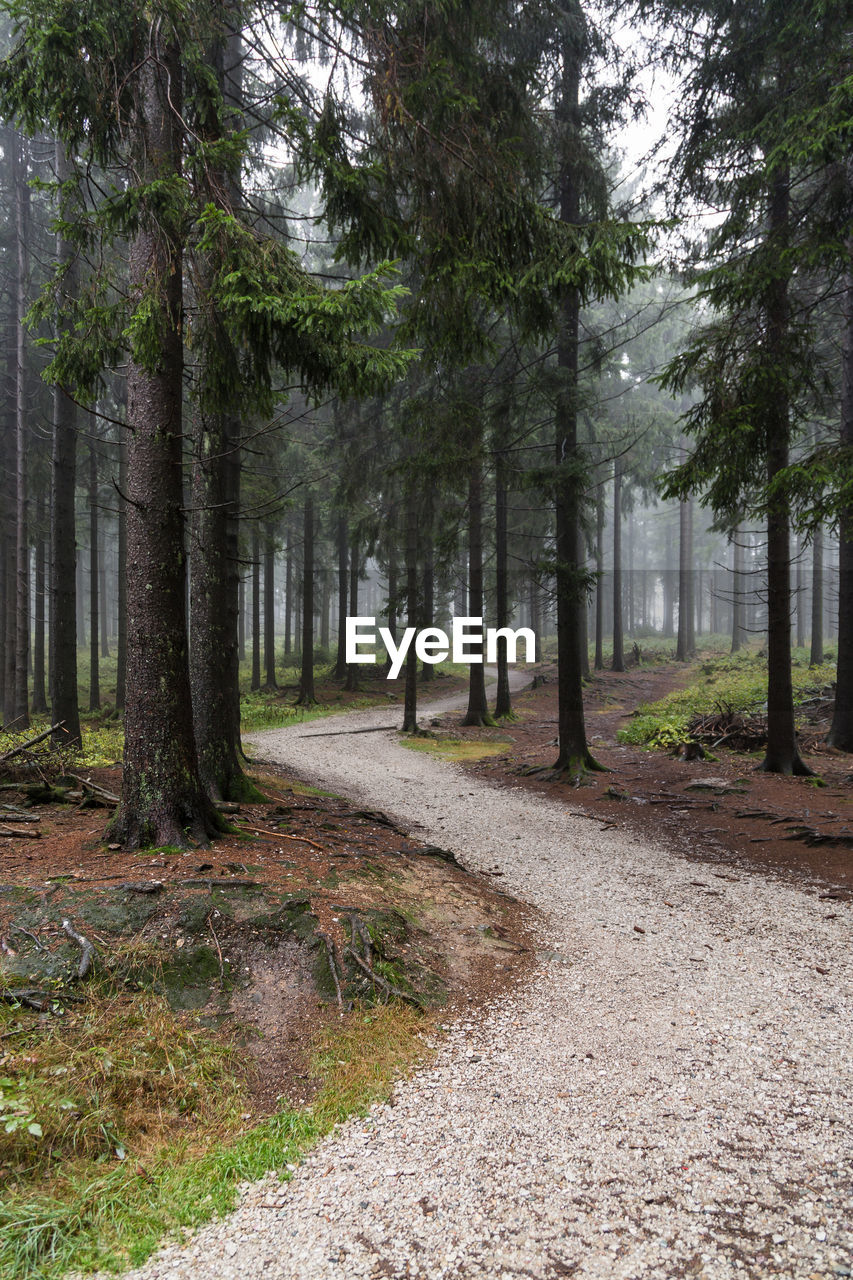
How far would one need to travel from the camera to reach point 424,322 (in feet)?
21.0

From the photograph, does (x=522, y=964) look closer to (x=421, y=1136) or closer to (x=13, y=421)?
(x=421, y=1136)

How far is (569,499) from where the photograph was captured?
35.3 ft

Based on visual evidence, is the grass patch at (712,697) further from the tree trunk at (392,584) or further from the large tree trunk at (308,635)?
the large tree trunk at (308,635)

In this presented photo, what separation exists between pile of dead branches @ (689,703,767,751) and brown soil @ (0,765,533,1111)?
25.9 feet

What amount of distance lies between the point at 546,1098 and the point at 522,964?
152 cm

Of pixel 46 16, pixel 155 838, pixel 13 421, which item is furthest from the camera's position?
pixel 13 421

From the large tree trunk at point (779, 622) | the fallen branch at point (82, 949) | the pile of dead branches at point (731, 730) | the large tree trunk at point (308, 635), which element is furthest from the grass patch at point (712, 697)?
the fallen branch at point (82, 949)

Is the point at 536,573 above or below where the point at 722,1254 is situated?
above

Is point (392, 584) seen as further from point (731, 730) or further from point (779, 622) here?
point (779, 622)

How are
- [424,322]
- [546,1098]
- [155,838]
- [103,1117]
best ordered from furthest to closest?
[424,322], [155,838], [546,1098], [103,1117]

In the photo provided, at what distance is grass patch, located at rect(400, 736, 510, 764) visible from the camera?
44.8ft

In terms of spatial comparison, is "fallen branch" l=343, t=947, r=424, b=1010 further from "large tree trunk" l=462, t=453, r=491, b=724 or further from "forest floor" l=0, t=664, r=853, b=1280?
"large tree trunk" l=462, t=453, r=491, b=724

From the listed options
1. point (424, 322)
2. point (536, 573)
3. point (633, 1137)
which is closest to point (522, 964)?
→ point (633, 1137)
